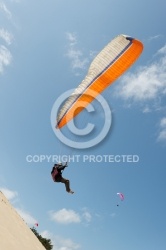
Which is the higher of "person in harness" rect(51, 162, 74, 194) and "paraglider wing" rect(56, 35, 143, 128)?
"paraglider wing" rect(56, 35, 143, 128)

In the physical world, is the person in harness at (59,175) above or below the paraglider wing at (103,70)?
below

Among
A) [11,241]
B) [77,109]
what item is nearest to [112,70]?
[77,109]

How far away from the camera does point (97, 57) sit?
15.2 metres

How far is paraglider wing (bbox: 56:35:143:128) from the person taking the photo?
14.4m

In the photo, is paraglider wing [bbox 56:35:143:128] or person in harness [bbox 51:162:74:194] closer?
person in harness [bbox 51:162:74:194]

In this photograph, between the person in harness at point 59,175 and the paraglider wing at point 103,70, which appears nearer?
the person in harness at point 59,175

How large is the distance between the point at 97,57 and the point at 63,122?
12.4ft

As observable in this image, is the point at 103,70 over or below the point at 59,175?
over

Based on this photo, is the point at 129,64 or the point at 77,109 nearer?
the point at 77,109

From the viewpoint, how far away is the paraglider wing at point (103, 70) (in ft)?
47.3

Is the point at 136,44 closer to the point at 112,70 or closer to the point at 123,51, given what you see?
the point at 123,51

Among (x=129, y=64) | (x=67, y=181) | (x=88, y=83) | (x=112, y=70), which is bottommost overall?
(x=67, y=181)

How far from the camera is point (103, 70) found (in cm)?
1485

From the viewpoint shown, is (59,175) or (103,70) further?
(103,70)
